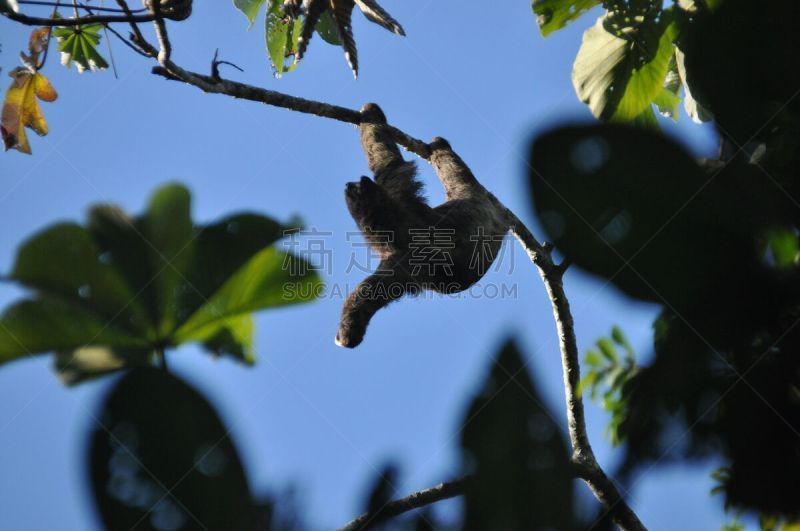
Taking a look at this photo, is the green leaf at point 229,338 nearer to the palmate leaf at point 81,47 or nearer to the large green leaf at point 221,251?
the large green leaf at point 221,251

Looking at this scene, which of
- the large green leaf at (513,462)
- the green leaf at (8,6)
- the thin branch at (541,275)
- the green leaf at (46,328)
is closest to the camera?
the large green leaf at (513,462)

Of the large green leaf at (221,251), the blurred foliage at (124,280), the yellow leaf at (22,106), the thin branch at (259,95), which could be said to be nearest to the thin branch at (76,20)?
the thin branch at (259,95)

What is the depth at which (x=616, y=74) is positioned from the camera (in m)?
5.79

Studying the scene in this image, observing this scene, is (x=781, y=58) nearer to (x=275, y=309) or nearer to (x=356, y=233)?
(x=275, y=309)

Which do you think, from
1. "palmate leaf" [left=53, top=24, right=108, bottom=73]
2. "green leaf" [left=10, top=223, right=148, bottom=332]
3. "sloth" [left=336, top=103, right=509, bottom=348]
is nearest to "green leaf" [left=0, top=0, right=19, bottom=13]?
"palmate leaf" [left=53, top=24, right=108, bottom=73]

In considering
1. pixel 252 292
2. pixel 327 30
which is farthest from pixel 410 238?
pixel 252 292

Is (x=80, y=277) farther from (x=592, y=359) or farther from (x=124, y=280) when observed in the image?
(x=592, y=359)

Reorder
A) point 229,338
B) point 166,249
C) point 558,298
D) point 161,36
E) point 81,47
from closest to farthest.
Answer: point 166,249 → point 229,338 → point 161,36 → point 558,298 → point 81,47

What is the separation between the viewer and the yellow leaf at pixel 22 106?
19.0 feet

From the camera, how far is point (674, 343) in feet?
7.54

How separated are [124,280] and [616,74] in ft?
14.6

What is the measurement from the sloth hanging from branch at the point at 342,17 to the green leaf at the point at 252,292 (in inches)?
58.5

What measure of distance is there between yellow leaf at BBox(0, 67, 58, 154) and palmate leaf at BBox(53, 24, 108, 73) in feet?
1.67

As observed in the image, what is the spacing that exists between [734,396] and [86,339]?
3140 mm
